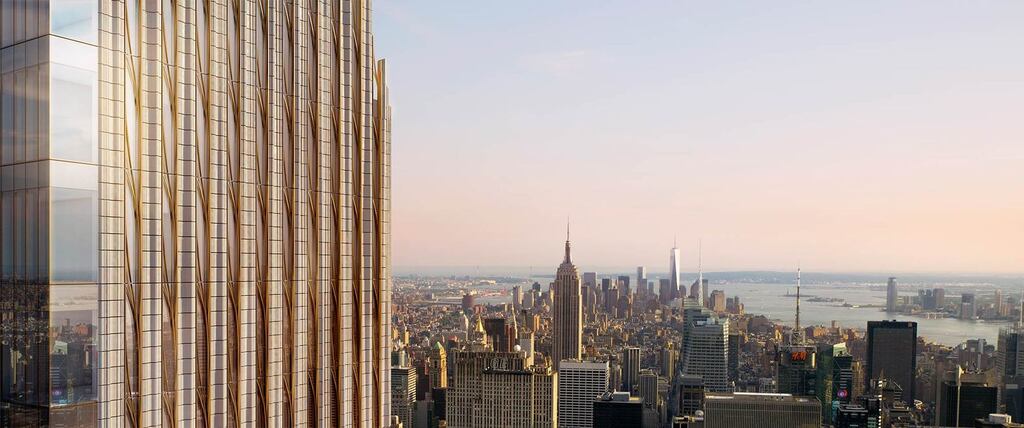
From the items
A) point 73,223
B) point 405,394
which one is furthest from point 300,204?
point 405,394

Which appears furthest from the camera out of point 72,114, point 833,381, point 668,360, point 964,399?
point 668,360

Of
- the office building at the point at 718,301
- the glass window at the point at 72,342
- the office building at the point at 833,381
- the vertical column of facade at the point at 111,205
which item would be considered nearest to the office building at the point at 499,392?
the office building at the point at 718,301

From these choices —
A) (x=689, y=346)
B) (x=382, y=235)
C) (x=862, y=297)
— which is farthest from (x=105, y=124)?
(x=689, y=346)

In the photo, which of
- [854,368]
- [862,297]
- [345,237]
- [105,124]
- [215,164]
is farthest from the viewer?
[854,368]

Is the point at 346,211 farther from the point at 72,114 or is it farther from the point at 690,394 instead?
the point at 690,394

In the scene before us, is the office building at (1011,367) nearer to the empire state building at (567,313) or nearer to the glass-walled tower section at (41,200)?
the empire state building at (567,313)

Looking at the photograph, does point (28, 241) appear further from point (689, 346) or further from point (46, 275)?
point (689, 346)

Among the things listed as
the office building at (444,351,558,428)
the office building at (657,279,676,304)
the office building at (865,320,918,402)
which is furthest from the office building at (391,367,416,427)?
the office building at (865,320,918,402)
